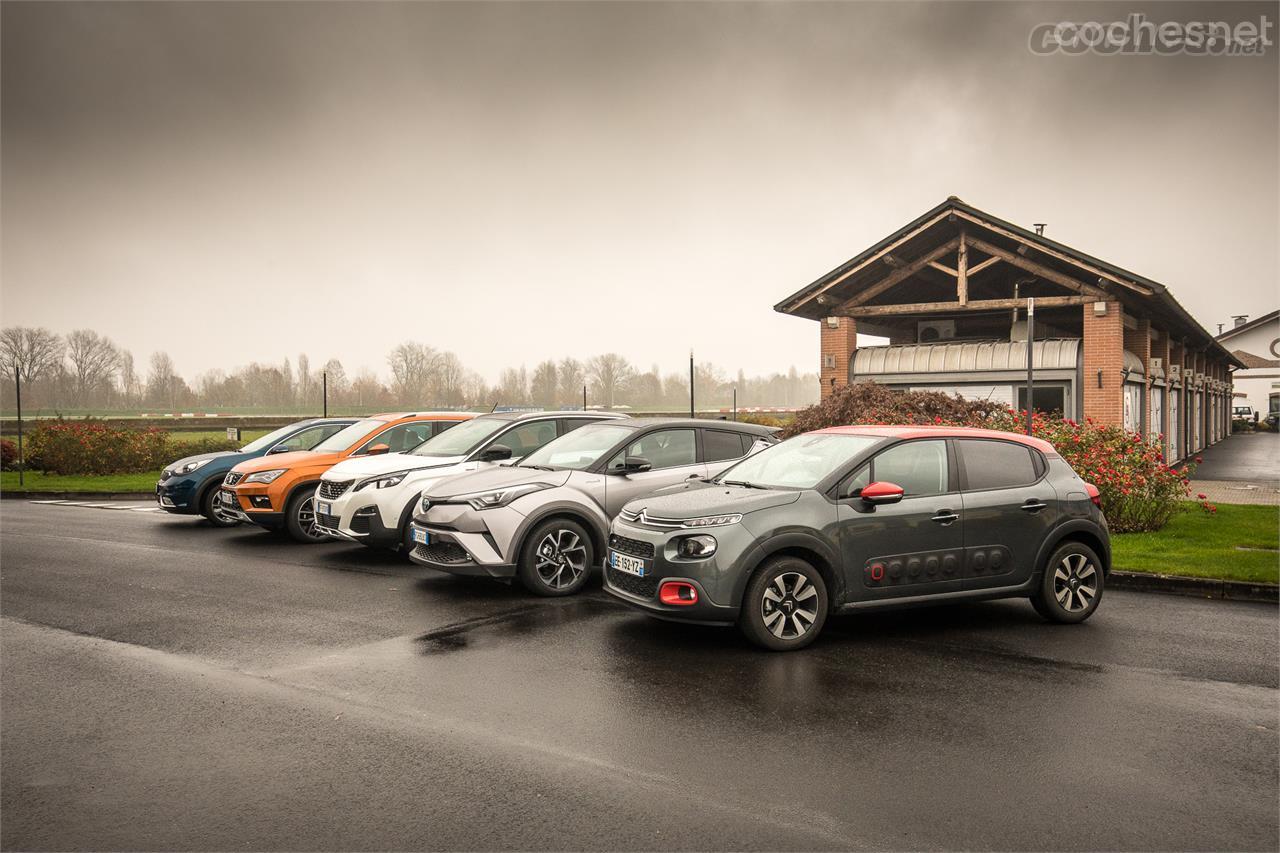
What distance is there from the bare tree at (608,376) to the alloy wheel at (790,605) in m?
82.8

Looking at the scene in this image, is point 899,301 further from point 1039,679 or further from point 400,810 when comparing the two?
point 400,810

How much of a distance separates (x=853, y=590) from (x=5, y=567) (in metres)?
9.49

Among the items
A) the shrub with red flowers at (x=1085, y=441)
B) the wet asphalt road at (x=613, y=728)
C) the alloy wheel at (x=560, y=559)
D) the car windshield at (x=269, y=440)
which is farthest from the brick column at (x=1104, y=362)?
the car windshield at (x=269, y=440)

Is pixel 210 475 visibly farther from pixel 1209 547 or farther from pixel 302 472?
pixel 1209 547

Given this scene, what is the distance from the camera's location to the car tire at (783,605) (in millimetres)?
6531

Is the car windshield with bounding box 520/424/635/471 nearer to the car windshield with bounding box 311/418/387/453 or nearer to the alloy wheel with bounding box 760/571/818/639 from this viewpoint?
the alloy wheel with bounding box 760/571/818/639

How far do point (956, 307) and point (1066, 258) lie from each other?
2544 mm

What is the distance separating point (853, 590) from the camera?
6836mm

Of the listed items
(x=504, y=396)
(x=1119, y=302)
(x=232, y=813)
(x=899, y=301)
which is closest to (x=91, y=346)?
(x=504, y=396)

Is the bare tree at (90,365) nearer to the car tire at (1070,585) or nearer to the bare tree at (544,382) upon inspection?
the bare tree at (544,382)

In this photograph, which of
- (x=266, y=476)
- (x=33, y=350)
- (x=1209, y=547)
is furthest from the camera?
(x=33, y=350)

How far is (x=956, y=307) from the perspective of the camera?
68.9ft

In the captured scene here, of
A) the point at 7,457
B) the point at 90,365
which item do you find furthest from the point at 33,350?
the point at 7,457

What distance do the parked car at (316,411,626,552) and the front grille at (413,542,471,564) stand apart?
2.17 feet
